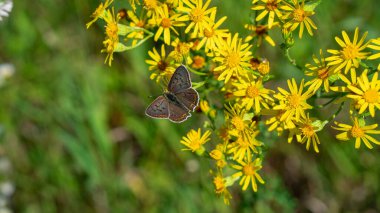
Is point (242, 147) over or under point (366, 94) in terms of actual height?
under

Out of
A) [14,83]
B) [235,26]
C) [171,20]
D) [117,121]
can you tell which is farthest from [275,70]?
[14,83]

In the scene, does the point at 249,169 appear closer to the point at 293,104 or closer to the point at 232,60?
the point at 293,104

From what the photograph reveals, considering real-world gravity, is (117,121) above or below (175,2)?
below

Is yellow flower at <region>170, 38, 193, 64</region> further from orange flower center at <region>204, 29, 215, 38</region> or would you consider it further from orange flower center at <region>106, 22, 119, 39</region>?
orange flower center at <region>106, 22, 119, 39</region>

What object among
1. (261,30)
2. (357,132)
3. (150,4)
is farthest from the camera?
(261,30)

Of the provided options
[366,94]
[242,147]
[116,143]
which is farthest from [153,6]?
[116,143]

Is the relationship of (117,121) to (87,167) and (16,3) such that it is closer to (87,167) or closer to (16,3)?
(87,167)
